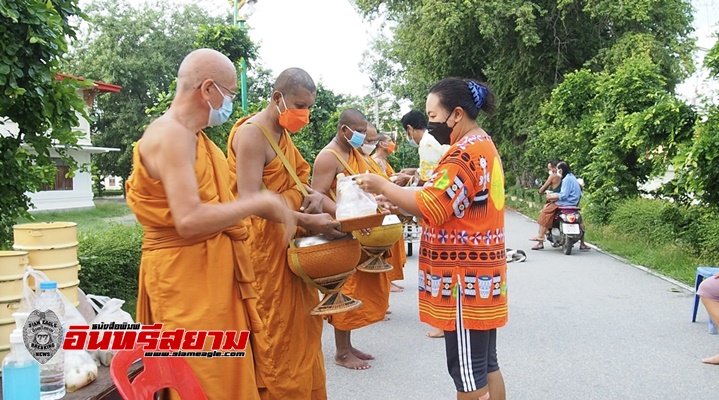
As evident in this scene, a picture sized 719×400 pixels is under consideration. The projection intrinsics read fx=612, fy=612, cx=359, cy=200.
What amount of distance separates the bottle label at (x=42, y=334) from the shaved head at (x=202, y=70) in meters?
1.08

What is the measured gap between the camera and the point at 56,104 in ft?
12.6

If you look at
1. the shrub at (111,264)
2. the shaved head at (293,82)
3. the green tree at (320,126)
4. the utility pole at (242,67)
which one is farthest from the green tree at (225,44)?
the green tree at (320,126)

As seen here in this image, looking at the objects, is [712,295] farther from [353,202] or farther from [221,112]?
[221,112]

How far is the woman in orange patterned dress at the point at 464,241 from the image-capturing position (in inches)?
117

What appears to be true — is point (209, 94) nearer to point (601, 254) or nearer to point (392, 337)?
point (392, 337)

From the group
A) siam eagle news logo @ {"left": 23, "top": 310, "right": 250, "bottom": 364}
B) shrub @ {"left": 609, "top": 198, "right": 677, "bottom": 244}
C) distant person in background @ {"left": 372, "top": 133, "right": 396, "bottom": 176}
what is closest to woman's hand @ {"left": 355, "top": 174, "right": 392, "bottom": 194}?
siam eagle news logo @ {"left": 23, "top": 310, "right": 250, "bottom": 364}

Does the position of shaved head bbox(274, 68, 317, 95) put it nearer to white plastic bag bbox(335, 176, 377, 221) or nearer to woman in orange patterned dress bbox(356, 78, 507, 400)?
white plastic bag bbox(335, 176, 377, 221)

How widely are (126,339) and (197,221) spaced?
1.66ft

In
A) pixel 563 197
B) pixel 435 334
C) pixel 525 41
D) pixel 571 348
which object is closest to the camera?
pixel 571 348

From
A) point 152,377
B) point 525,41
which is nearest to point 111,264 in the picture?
point 152,377

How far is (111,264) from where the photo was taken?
19.4ft

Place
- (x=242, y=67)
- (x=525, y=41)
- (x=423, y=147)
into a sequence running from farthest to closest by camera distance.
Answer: (x=525, y=41) → (x=242, y=67) → (x=423, y=147)

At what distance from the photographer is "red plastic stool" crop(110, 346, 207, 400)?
2.03 m

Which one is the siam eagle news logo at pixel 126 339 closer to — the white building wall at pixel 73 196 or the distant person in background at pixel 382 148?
the distant person in background at pixel 382 148
